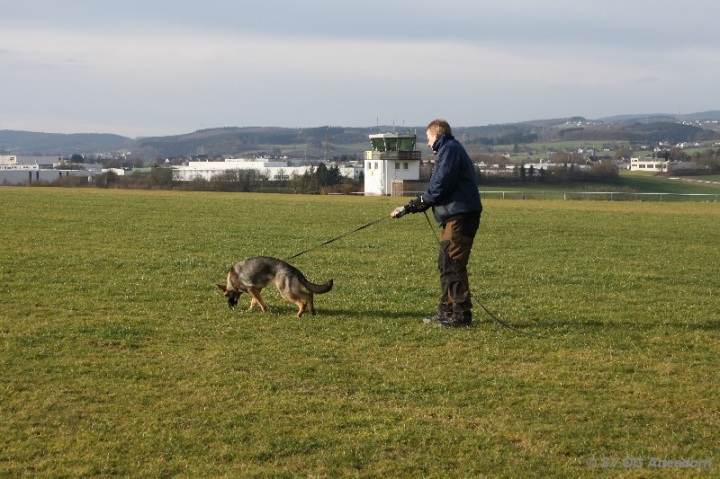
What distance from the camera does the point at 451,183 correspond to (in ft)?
40.4

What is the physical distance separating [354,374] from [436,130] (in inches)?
170

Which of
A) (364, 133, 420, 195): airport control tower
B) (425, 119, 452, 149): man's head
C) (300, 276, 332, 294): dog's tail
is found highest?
(364, 133, 420, 195): airport control tower

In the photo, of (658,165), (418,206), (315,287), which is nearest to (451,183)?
(418,206)

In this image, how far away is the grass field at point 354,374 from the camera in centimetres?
734

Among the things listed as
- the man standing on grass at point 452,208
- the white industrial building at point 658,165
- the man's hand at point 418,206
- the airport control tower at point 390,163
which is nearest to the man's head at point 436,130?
the man standing on grass at point 452,208

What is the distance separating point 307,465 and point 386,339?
4.81 m

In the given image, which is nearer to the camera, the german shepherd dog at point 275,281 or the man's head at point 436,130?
the man's head at point 436,130

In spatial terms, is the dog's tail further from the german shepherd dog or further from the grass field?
the grass field

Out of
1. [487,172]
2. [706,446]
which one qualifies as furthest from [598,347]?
[487,172]

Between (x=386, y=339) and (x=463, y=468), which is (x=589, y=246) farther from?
→ (x=463, y=468)

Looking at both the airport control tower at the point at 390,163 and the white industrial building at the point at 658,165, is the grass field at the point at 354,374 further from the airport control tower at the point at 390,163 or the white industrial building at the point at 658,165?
the white industrial building at the point at 658,165

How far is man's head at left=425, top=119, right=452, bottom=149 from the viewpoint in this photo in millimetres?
12562

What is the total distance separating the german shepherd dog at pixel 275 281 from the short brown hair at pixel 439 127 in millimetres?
2750

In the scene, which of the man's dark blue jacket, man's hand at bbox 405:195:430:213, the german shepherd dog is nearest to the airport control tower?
the german shepherd dog
